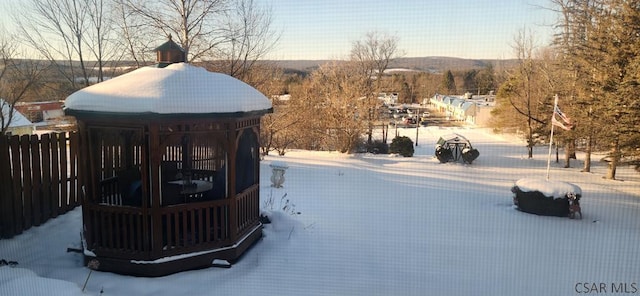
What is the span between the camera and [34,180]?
4113 millimetres

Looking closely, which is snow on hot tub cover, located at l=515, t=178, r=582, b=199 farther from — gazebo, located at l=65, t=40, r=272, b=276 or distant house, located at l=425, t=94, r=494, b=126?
distant house, located at l=425, t=94, r=494, b=126

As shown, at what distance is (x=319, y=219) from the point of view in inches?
195

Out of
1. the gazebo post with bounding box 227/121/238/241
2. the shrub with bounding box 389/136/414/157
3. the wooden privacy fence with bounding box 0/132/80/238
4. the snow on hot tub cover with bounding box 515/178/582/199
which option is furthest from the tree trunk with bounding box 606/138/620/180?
the wooden privacy fence with bounding box 0/132/80/238

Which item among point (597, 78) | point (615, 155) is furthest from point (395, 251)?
point (597, 78)

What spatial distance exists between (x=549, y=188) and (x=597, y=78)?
380cm

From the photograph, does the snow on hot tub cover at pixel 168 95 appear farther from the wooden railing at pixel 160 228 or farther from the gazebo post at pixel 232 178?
the wooden railing at pixel 160 228

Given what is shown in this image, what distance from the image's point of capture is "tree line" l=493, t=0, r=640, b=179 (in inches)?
255

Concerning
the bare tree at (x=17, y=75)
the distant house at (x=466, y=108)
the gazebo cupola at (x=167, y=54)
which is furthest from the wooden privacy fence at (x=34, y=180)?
the distant house at (x=466, y=108)

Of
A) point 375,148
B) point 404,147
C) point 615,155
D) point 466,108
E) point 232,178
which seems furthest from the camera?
point 466,108

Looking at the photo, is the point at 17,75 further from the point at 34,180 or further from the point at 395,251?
the point at 395,251

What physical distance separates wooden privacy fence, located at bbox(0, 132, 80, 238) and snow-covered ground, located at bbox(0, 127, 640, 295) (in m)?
0.15

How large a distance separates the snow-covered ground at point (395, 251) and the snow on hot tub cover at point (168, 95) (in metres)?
1.34

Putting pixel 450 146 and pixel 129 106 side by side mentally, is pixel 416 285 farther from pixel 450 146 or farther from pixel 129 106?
pixel 450 146

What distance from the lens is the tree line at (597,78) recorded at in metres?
6.48
